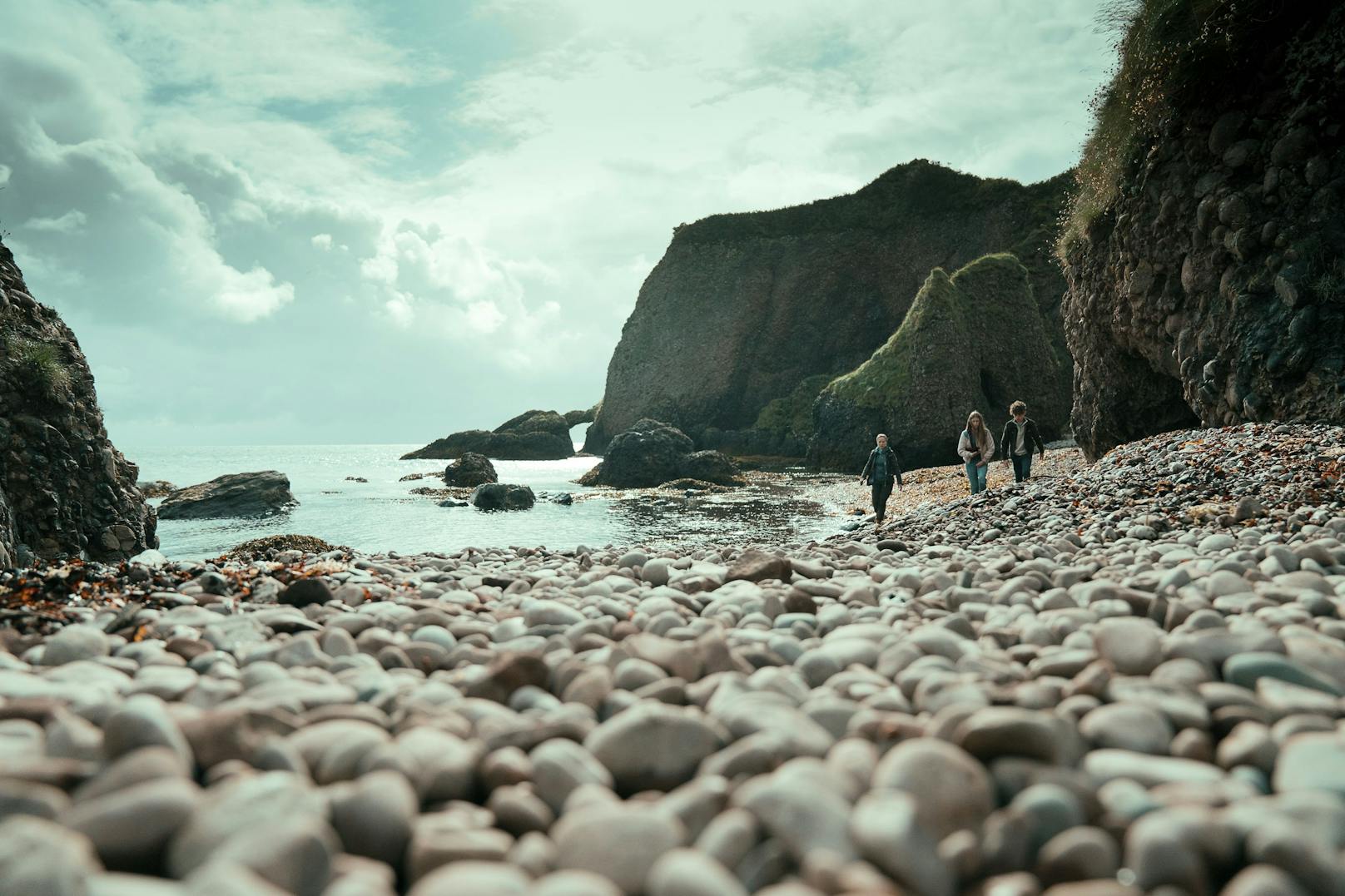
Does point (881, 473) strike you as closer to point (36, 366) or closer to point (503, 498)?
point (36, 366)

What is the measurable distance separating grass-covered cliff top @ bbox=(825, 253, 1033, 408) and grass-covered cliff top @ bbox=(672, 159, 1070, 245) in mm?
19749

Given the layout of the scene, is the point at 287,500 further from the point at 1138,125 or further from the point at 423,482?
the point at 1138,125

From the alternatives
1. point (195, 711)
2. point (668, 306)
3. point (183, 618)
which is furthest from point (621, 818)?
point (668, 306)

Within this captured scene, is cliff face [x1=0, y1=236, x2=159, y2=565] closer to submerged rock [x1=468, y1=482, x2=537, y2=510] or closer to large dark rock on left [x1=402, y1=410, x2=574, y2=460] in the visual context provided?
submerged rock [x1=468, y1=482, x2=537, y2=510]

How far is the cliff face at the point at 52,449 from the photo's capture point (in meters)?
9.44

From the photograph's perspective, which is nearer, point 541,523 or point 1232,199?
point 1232,199

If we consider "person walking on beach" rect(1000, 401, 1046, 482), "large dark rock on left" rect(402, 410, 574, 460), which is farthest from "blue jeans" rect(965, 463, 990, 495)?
"large dark rock on left" rect(402, 410, 574, 460)

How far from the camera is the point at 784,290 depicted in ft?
223

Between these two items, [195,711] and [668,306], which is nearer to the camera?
[195,711]

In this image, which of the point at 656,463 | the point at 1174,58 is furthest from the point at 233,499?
the point at 1174,58

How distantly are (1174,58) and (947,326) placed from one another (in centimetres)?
2583

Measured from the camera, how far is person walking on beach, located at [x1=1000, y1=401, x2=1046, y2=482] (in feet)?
41.2

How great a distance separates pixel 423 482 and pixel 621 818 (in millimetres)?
36145

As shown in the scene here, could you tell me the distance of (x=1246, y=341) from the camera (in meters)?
10.3
